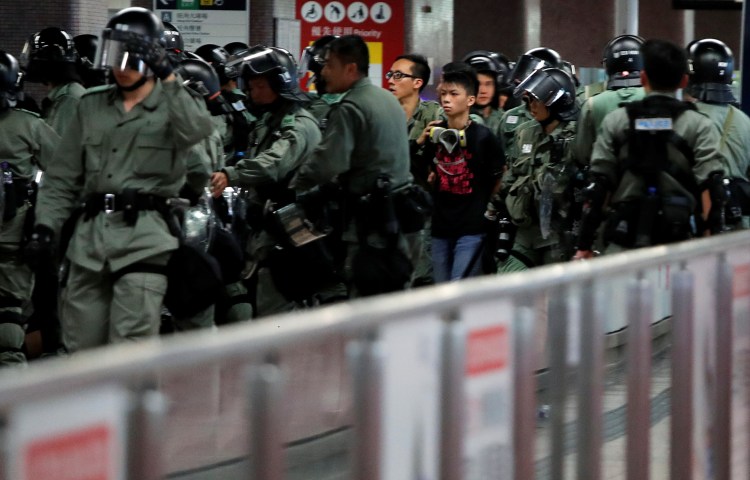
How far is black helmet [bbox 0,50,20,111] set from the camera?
324 inches

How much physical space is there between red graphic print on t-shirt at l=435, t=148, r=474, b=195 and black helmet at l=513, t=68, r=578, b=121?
0.54 metres

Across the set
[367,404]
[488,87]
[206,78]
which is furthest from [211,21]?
[367,404]

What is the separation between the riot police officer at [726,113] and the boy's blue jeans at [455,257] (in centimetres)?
156

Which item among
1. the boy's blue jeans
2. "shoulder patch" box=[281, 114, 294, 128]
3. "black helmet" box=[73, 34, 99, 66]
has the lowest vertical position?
the boy's blue jeans

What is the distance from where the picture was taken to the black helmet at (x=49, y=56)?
32.4 ft

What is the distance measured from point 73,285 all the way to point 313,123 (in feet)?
9.48

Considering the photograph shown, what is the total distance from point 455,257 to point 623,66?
1512 millimetres

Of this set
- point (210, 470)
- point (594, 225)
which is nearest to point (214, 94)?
point (594, 225)

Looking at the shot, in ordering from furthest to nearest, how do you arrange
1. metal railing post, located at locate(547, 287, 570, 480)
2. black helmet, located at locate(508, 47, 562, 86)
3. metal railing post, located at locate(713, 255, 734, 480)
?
black helmet, located at locate(508, 47, 562, 86) < metal railing post, located at locate(713, 255, 734, 480) < metal railing post, located at locate(547, 287, 570, 480)

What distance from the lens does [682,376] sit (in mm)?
3957

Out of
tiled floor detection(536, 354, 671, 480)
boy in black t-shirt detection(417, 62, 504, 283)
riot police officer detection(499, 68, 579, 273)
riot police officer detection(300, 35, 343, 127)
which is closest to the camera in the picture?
tiled floor detection(536, 354, 671, 480)

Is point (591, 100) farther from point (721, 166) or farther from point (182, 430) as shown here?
Answer: point (182, 430)

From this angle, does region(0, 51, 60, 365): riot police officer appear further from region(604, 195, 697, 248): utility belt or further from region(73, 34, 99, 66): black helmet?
region(73, 34, 99, 66): black helmet

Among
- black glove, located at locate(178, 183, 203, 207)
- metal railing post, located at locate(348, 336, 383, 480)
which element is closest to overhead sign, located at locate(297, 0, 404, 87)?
black glove, located at locate(178, 183, 203, 207)
